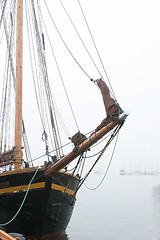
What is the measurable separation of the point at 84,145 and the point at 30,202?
2.75 metres

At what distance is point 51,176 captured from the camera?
11148 mm

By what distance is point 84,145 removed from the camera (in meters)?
10.7

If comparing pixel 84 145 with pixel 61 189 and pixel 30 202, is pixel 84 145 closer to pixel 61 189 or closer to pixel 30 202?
pixel 61 189

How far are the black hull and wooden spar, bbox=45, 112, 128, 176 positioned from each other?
371 millimetres

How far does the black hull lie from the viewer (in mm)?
11172

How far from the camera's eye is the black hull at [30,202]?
440 inches

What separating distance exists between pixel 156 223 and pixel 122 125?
41.5ft

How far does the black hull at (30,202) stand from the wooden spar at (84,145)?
371 millimetres

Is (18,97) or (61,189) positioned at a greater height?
(18,97)

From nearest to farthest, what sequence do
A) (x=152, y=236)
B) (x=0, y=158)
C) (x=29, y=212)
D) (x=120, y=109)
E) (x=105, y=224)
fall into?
(x=120, y=109), (x=29, y=212), (x=0, y=158), (x=152, y=236), (x=105, y=224)

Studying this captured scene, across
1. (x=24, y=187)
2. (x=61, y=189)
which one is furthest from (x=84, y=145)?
(x=24, y=187)

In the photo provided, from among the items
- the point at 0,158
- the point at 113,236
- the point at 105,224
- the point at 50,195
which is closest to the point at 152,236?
the point at 113,236

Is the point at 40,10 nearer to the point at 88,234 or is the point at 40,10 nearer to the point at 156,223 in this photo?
the point at 88,234

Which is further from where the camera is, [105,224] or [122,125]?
[105,224]
